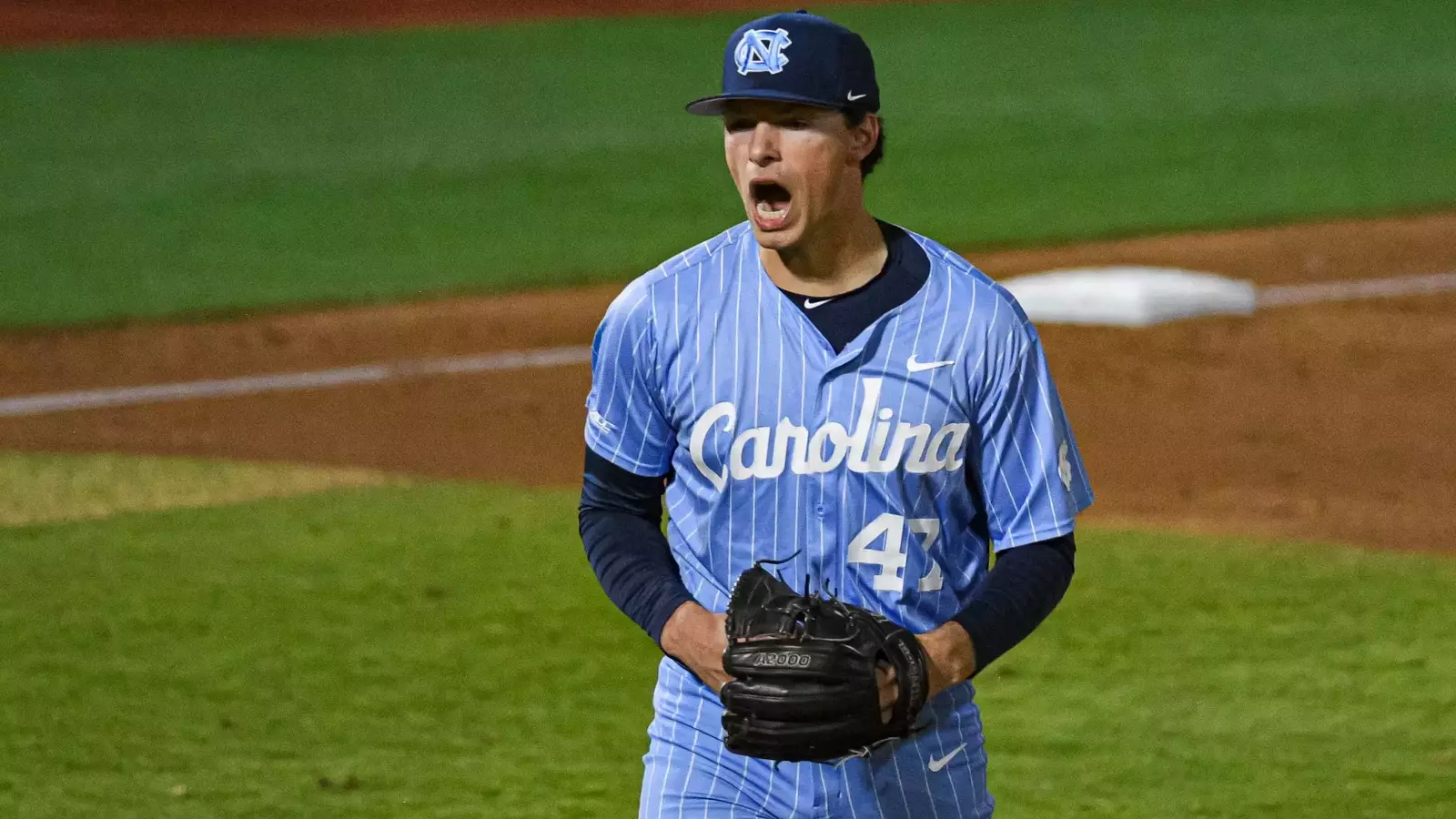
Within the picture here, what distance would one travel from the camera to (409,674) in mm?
6289

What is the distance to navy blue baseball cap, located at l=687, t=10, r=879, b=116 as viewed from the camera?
3.03 meters

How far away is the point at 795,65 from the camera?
3.04m

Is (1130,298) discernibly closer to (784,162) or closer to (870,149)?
(870,149)

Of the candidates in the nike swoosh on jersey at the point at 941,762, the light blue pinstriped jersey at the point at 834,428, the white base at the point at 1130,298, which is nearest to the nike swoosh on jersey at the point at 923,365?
the light blue pinstriped jersey at the point at 834,428

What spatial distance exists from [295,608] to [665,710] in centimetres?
380

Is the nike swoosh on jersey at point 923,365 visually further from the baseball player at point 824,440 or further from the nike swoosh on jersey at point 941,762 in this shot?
the nike swoosh on jersey at point 941,762

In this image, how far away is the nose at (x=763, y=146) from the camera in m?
3.07

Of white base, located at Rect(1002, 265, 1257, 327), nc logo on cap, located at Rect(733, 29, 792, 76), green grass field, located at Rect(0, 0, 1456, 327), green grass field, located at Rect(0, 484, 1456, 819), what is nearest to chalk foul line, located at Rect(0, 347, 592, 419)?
green grass field, located at Rect(0, 0, 1456, 327)

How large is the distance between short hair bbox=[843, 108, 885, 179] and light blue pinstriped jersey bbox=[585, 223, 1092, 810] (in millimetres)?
188

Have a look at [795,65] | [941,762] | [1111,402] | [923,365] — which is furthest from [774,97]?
[1111,402]

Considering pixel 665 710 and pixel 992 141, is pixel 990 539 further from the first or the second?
pixel 992 141

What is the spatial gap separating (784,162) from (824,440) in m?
0.41

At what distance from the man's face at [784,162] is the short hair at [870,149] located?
0.04 feet

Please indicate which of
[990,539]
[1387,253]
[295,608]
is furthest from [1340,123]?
[990,539]
